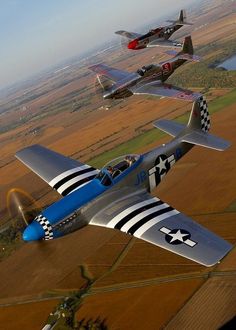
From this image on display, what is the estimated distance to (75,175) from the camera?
23203 millimetres

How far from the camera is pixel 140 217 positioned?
18.4m

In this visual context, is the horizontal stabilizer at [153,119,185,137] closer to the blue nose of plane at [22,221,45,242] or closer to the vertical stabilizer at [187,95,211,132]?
the vertical stabilizer at [187,95,211,132]

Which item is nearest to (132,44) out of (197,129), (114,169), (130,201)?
(197,129)

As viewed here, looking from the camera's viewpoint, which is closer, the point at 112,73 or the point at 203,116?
the point at 203,116

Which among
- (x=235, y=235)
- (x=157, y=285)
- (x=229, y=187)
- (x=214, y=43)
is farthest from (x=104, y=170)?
(x=214, y=43)

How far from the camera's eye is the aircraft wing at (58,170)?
2262 cm

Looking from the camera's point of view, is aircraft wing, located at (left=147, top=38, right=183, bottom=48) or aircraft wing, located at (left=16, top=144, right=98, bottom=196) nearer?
aircraft wing, located at (left=16, top=144, right=98, bottom=196)

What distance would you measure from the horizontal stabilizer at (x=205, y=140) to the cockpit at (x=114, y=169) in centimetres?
446

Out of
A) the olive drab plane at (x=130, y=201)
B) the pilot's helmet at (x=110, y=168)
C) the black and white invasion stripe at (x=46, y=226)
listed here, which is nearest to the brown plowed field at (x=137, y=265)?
the black and white invasion stripe at (x=46, y=226)

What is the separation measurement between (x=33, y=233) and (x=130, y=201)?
524 cm

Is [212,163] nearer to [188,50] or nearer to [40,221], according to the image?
[188,50]

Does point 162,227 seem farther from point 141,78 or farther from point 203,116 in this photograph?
point 141,78

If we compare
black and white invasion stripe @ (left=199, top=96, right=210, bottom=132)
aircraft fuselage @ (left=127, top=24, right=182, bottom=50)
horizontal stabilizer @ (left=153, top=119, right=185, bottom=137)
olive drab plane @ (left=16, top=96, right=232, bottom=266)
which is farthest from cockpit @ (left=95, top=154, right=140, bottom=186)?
aircraft fuselage @ (left=127, top=24, right=182, bottom=50)

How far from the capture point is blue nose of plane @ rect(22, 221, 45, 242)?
1784 centimetres
